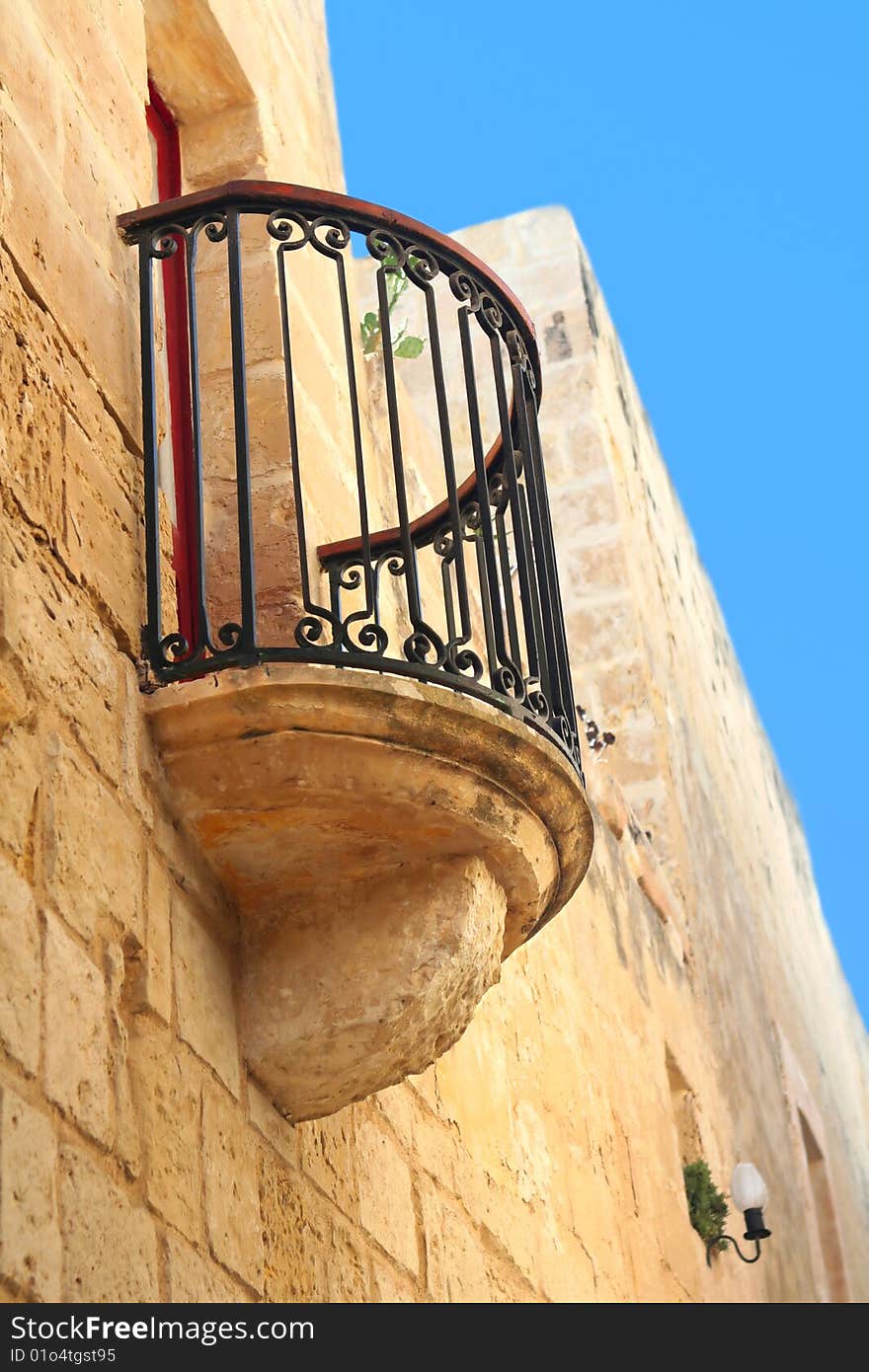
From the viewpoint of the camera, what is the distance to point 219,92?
4785 millimetres

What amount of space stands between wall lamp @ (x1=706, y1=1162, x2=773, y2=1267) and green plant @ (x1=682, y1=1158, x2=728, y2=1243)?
0.05 m

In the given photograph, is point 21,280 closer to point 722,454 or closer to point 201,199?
point 201,199

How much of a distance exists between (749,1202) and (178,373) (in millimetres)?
4155

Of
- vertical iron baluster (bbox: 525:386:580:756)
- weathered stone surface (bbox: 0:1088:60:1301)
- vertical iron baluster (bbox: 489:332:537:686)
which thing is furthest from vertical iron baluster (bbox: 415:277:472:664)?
weathered stone surface (bbox: 0:1088:60:1301)

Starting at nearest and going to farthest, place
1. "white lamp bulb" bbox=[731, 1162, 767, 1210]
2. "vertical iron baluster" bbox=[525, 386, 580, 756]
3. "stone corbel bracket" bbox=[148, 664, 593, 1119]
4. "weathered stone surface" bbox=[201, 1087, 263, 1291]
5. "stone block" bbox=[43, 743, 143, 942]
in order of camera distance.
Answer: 1. "stone block" bbox=[43, 743, 143, 942]
2. "weathered stone surface" bbox=[201, 1087, 263, 1291]
3. "stone corbel bracket" bbox=[148, 664, 593, 1119]
4. "vertical iron baluster" bbox=[525, 386, 580, 756]
5. "white lamp bulb" bbox=[731, 1162, 767, 1210]

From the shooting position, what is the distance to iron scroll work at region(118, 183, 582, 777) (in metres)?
3.26

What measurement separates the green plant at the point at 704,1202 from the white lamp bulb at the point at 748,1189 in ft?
0.21

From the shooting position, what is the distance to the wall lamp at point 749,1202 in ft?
23.1

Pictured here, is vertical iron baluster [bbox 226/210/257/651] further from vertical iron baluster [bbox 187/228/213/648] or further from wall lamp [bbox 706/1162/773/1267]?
wall lamp [bbox 706/1162/773/1267]

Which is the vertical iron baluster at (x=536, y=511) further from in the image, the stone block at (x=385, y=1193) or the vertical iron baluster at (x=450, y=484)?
the stone block at (x=385, y=1193)

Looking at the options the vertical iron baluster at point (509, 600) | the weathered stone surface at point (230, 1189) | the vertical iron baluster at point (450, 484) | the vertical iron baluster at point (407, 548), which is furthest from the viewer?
the vertical iron baluster at point (509, 600)

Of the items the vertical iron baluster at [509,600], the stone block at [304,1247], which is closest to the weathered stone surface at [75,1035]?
the stone block at [304,1247]

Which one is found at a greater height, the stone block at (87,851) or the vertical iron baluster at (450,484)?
the vertical iron baluster at (450,484)

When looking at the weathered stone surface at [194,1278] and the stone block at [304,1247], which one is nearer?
the weathered stone surface at [194,1278]
